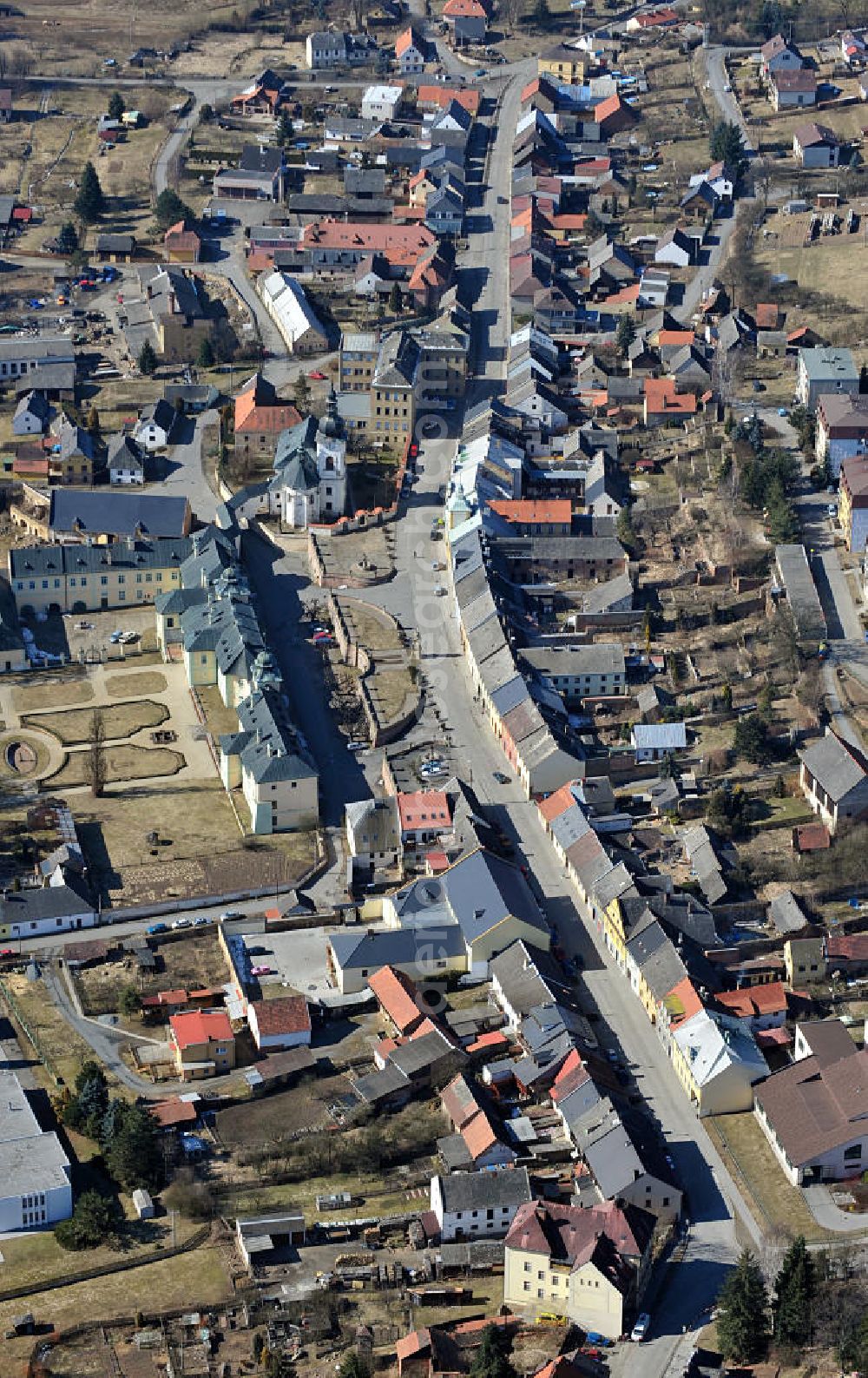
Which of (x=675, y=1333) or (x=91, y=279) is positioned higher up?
(x=675, y=1333)

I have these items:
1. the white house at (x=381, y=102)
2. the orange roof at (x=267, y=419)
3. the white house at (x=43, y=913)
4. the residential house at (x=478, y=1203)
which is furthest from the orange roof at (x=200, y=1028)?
the white house at (x=381, y=102)

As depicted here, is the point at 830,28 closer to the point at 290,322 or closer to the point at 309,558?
the point at 290,322

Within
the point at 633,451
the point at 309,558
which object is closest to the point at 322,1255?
the point at 309,558

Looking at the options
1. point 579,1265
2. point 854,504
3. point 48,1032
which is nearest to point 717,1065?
point 579,1265

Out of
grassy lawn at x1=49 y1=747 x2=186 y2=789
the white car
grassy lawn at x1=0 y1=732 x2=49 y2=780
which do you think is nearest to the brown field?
grassy lawn at x1=49 y1=747 x2=186 y2=789

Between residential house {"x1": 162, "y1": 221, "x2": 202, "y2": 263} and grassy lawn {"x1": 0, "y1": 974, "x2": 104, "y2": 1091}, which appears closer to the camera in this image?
grassy lawn {"x1": 0, "y1": 974, "x2": 104, "y2": 1091}

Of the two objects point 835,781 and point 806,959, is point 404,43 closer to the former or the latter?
point 835,781

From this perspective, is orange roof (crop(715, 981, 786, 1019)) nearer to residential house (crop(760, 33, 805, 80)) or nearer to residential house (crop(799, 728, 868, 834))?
residential house (crop(799, 728, 868, 834))
